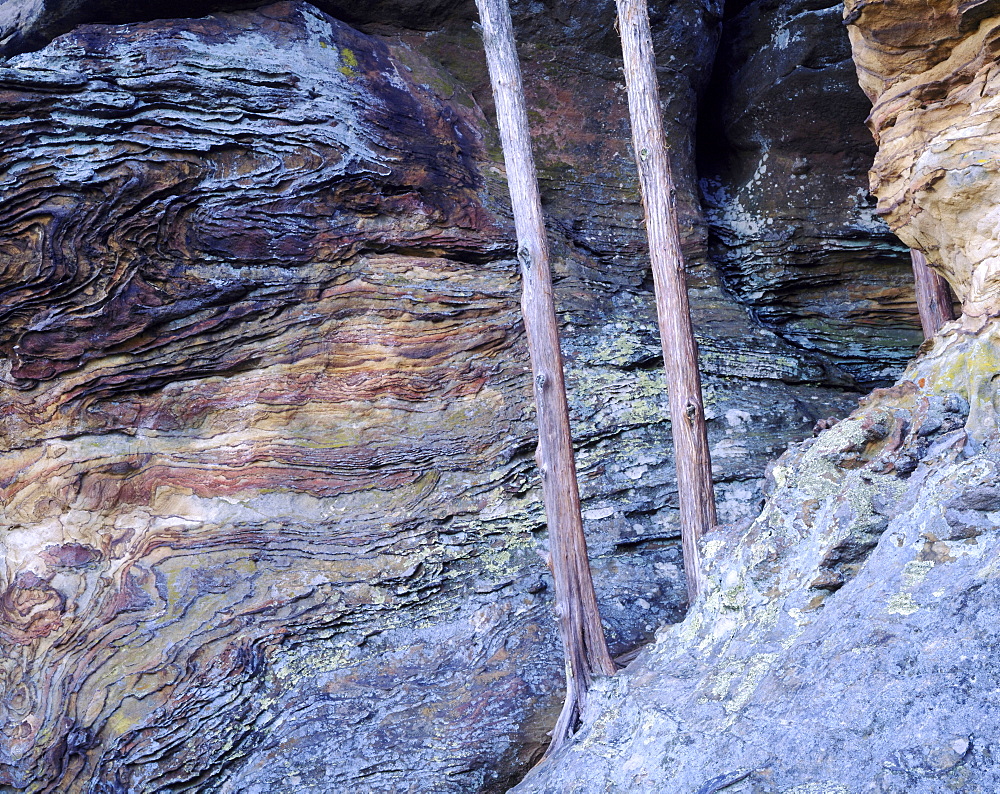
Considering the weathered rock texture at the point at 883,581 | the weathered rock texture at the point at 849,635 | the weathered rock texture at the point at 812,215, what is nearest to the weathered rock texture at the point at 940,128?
the weathered rock texture at the point at 883,581

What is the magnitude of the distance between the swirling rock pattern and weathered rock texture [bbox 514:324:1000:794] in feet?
5.39

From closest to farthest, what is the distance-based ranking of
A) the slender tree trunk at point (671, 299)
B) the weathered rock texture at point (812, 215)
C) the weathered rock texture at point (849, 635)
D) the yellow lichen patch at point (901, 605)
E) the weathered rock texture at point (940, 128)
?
1. the weathered rock texture at point (849, 635)
2. the yellow lichen patch at point (901, 605)
3. the weathered rock texture at point (940, 128)
4. the slender tree trunk at point (671, 299)
5. the weathered rock texture at point (812, 215)

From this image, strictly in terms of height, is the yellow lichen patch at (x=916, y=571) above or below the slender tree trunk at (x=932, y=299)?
below

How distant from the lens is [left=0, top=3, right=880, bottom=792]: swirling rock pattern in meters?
5.85

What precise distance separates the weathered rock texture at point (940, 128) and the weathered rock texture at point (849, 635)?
0.52 metres

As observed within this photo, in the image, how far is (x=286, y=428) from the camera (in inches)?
274

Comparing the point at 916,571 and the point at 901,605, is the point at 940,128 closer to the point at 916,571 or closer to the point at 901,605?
the point at 916,571

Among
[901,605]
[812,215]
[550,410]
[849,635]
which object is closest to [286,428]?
[550,410]

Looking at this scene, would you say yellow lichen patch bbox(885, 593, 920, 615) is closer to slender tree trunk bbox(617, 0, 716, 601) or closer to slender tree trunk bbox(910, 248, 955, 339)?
slender tree trunk bbox(617, 0, 716, 601)

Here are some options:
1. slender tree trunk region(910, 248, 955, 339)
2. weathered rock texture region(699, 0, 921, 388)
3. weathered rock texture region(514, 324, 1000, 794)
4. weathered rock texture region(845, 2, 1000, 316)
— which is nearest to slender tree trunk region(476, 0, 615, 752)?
weathered rock texture region(514, 324, 1000, 794)

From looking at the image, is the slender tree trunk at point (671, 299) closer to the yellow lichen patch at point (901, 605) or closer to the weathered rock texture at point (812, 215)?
the yellow lichen patch at point (901, 605)

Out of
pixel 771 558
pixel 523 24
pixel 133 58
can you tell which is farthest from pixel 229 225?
pixel 771 558

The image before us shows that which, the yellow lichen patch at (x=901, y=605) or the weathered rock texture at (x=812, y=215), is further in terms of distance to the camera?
the weathered rock texture at (x=812, y=215)

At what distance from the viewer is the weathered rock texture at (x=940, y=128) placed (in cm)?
434
